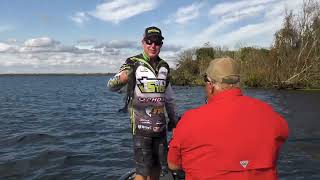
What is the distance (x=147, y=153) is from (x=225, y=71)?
2.38 meters

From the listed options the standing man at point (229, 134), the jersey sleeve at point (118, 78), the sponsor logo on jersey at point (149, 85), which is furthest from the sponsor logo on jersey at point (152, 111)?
the standing man at point (229, 134)

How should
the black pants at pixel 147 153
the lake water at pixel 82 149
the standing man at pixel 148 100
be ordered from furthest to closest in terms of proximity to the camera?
1. the lake water at pixel 82 149
2. the black pants at pixel 147 153
3. the standing man at pixel 148 100

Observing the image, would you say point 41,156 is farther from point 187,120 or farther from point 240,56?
point 240,56

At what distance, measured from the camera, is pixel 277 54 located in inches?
1853

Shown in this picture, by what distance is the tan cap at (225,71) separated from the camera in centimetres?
330

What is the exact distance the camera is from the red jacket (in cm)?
311

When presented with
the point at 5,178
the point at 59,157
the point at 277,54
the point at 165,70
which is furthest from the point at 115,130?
the point at 277,54

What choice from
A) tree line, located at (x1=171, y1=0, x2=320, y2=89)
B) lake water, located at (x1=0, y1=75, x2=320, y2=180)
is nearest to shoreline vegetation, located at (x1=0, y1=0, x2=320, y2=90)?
tree line, located at (x1=171, y1=0, x2=320, y2=89)

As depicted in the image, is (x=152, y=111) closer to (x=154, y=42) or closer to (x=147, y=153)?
(x=147, y=153)

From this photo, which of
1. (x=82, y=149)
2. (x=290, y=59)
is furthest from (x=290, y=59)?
(x=82, y=149)

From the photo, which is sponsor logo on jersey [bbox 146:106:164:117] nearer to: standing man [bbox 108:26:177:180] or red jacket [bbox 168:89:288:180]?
standing man [bbox 108:26:177:180]

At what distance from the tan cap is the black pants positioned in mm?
2233

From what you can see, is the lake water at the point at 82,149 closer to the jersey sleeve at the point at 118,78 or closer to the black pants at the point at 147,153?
the black pants at the point at 147,153

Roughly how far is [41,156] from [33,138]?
3.35 meters
